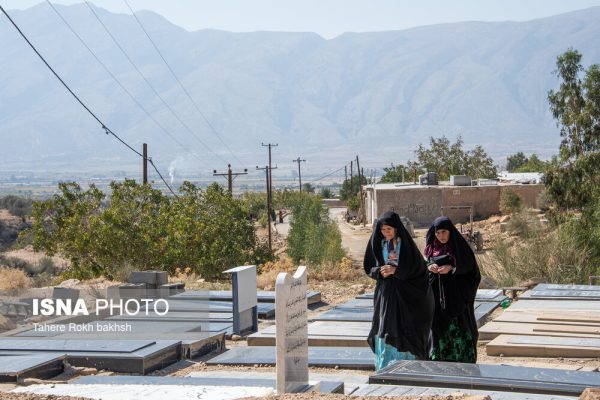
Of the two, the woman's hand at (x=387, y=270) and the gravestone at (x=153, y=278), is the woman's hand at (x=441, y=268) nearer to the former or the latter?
the woman's hand at (x=387, y=270)

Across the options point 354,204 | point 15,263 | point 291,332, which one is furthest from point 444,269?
point 354,204

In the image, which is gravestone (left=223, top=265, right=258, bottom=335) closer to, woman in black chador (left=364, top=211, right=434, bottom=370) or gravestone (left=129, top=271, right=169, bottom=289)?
gravestone (left=129, top=271, right=169, bottom=289)

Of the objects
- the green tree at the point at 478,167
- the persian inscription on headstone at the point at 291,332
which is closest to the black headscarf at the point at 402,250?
the persian inscription on headstone at the point at 291,332

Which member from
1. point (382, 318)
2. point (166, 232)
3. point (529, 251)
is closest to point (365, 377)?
point (382, 318)

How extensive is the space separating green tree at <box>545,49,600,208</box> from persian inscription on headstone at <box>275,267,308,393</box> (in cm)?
2779

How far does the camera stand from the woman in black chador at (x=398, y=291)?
8289 millimetres

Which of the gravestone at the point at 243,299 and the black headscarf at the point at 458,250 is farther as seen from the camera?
the gravestone at the point at 243,299

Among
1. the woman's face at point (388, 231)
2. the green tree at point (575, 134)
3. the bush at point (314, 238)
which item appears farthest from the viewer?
the green tree at point (575, 134)

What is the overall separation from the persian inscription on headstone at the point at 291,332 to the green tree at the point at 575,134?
91.2ft

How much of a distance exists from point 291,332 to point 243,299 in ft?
17.9

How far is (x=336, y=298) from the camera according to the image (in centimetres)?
1741

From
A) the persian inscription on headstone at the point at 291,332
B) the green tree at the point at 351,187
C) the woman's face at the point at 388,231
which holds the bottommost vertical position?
the persian inscription on headstone at the point at 291,332

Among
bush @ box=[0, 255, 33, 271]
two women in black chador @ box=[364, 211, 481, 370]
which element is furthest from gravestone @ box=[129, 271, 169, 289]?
bush @ box=[0, 255, 33, 271]

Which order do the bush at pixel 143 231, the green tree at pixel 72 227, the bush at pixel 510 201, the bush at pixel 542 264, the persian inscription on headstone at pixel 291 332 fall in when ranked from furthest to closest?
the bush at pixel 510 201
the green tree at pixel 72 227
the bush at pixel 143 231
the bush at pixel 542 264
the persian inscription on headstone at pixel 291 332
